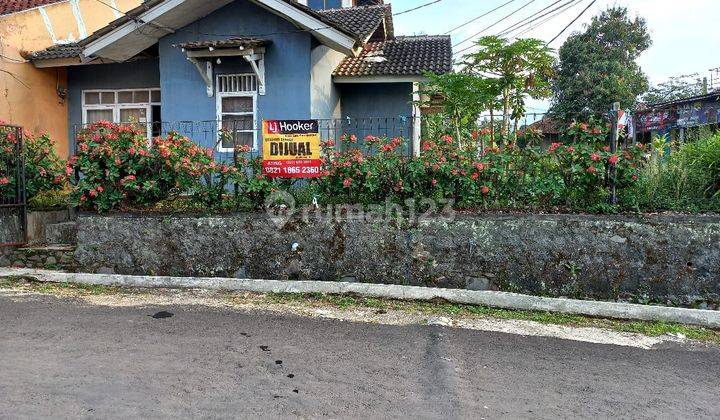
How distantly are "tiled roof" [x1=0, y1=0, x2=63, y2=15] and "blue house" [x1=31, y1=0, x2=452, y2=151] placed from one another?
1132 mm

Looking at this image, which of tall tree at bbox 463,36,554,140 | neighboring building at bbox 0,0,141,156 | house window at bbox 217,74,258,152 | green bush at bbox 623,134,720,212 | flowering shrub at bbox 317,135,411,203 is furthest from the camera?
neighboring building at bbox 0,0,141,156

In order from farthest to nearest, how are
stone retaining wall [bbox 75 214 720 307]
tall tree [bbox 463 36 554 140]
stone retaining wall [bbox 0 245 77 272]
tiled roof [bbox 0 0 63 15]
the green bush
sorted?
tiled roof [bbox 0 0 63 15], tall tree [bbox 463 36 554 140], stone retaining wall [bbox 0 245 77 272], the green bush, stone retaining wall [bbox 75 214 720 307]

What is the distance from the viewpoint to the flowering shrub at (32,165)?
7.18 metres

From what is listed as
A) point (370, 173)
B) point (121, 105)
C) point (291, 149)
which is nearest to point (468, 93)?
point (370, 173)

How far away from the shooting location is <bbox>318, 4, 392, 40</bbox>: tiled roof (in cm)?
1062

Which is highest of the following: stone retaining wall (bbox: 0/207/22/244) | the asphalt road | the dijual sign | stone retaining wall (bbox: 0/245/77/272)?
the dijual sign

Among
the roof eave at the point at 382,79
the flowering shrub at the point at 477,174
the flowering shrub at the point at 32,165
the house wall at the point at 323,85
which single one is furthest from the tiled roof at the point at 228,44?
the flowering shrub at the point at 477,174

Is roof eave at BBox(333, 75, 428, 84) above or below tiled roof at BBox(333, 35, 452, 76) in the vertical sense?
below

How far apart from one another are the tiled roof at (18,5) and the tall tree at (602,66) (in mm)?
21257

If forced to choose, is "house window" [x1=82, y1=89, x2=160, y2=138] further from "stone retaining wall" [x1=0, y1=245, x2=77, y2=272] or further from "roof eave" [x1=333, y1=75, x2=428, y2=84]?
"stone retaining wall" [x1=0, y1=245, x2=77, y2=272]

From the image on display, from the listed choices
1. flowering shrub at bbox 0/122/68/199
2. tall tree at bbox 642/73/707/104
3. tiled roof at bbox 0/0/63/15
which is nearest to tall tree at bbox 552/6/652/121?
tall tree at bbox 642/73/707/104

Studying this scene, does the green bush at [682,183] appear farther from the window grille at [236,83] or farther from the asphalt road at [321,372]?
the window grille at [236,83]

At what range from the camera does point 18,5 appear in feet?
39.0

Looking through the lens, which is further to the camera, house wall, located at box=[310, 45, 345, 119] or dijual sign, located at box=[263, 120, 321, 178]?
house wall, located at box=[310, 45, 345, 119]
